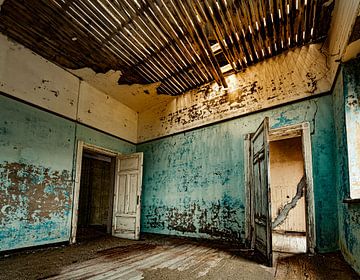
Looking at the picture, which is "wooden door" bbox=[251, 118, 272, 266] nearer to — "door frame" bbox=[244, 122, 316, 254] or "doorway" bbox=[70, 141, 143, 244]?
"door frame" bbox=[244, 122, 316, 254]

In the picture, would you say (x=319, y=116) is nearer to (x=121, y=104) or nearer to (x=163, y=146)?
(x=163, y=146)

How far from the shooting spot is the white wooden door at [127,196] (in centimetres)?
473

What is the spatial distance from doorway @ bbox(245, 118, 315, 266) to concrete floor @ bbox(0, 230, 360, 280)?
0.29 m

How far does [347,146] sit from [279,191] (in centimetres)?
286

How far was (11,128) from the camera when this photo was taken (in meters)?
3.37

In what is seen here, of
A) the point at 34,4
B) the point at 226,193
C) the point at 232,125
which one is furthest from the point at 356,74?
the point at 34,4

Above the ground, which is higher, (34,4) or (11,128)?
(34,4)

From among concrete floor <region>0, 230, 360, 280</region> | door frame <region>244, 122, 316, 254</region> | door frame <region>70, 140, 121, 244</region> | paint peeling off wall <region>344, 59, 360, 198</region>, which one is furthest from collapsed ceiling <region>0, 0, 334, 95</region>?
concrete floor <region>0, 230, 360, 280</region>

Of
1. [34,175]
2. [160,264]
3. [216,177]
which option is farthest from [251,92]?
[34,175]

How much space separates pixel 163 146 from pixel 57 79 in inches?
105

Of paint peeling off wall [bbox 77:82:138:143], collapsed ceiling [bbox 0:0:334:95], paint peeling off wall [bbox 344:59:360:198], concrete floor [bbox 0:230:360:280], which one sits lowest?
concrete floor [bbox 0:230:360:280]

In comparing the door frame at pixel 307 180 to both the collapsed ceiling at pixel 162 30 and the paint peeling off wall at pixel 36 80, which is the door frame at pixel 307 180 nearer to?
the collapsed ceiling at pixel 162 30

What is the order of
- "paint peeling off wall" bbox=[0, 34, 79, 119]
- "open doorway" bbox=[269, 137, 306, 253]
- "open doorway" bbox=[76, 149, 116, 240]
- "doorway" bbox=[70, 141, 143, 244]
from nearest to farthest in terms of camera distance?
"paint peeling off wall" bbox=[0, 34, 79, 119], "doorway" bbox=[70, 141, 143, 244], "open doorway" bbox=[269, 137, 306, 253], "open doorway" bbox=[76, 149, 116, 240]

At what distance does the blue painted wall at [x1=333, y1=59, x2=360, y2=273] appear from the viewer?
2316 mm
